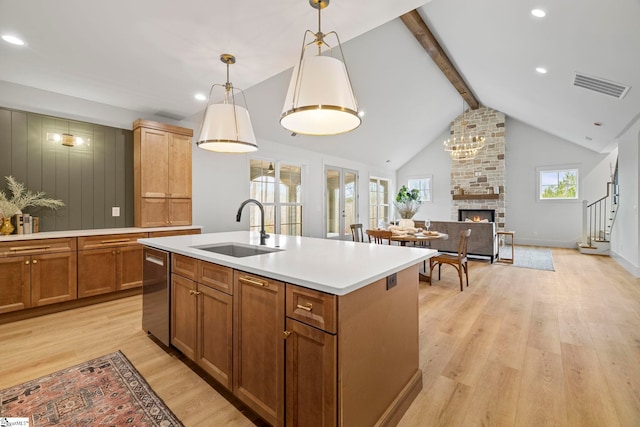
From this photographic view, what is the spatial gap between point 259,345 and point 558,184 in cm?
961

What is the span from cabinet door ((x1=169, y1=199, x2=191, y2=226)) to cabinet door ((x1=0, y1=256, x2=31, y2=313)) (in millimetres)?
1547

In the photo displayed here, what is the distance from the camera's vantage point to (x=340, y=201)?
7777 mm

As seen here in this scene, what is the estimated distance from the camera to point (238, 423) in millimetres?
1592

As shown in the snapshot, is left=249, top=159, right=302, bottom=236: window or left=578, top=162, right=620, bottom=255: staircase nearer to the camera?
left=249, top=159, right=302, bottom=236: window

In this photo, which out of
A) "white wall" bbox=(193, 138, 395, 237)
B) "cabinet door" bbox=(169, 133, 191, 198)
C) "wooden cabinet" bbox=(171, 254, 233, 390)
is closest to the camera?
"wooden cabinet" bbox=(171, 254, 233, 390)

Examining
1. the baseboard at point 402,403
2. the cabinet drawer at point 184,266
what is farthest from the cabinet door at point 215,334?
the baseboard at point 402,403

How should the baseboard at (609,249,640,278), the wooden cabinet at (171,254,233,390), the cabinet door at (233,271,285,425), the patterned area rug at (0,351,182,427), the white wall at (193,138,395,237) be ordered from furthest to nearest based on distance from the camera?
the white wall at (193,138,395,237) < the baseboard at (609,249,640,278) < the wooden cabinet at (171,254,233,390) < the patterned area rug at (0,351,182,427) < the cabinet door at (233,271,285,425)

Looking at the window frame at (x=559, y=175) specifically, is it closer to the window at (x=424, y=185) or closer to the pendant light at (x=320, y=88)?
the window at (x=424, y=185)

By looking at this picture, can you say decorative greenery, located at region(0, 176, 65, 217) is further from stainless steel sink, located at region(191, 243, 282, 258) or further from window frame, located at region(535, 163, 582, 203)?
window frame, located at region(535, 163, 582, 203)

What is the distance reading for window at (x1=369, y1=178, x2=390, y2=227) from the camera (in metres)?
9.12

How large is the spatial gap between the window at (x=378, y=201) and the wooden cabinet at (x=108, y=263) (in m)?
6.71

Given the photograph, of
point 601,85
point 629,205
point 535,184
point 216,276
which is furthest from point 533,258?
point 216,276

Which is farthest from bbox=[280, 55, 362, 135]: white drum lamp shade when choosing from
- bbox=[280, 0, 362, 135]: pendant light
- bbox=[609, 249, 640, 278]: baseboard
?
bbox=[609, 249, 640, 278]: baseboard

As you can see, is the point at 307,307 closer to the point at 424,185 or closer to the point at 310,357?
the point at 310,357
